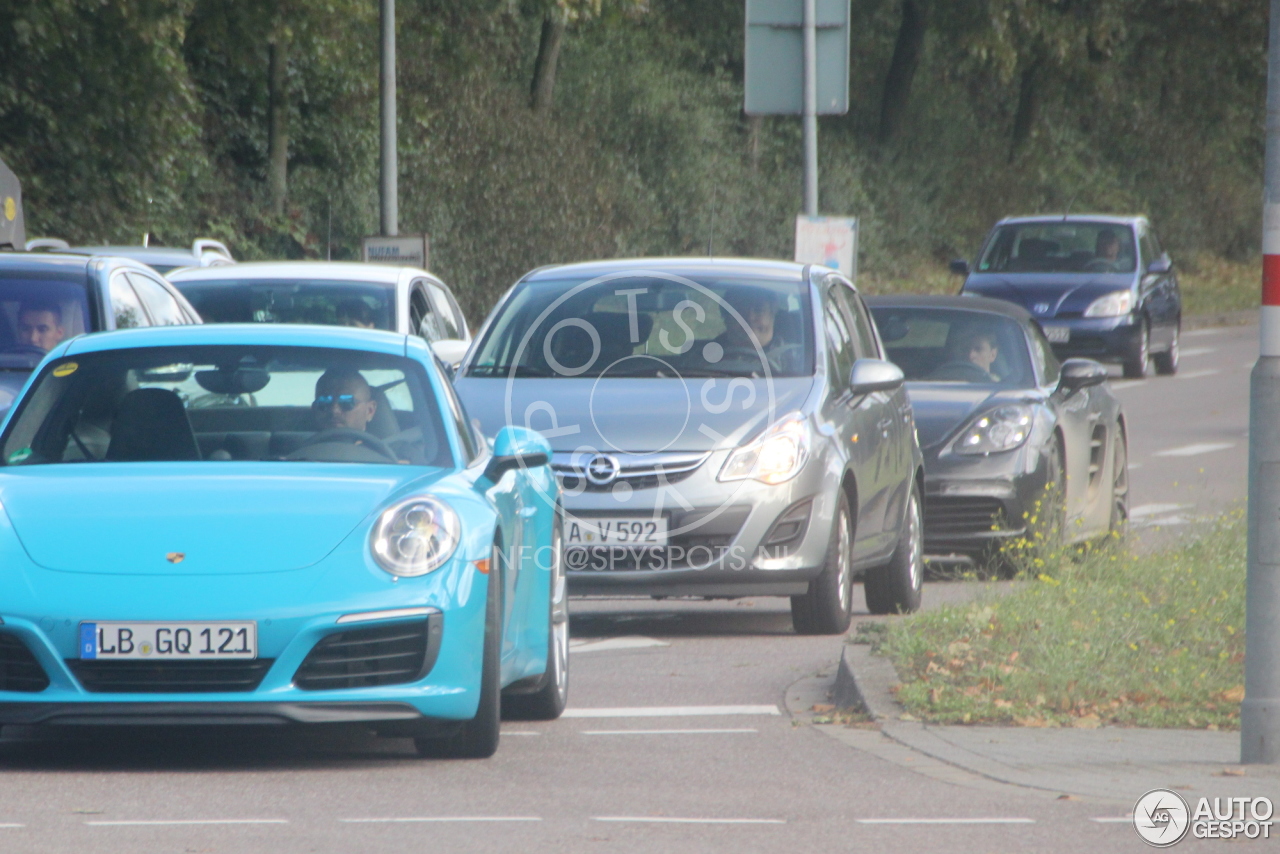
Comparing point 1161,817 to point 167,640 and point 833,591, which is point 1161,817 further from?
point 833,591

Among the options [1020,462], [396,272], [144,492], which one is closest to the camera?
[144,492]

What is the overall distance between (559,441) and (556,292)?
1.47m

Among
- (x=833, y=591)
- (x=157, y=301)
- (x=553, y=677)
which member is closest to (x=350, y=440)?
(x=553, y=677)

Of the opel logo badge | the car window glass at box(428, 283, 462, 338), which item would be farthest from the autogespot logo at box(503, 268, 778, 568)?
the car window glass at box(428, 283, 462, 338)

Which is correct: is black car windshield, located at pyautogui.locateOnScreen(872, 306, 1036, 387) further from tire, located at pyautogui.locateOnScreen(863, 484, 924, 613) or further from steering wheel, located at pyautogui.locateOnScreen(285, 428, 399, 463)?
steering wheel, located at pyautogui.locateOnScreen(285, 428, 399, 463)

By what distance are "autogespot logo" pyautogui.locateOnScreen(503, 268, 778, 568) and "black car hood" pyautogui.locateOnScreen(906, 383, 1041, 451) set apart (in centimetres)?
240

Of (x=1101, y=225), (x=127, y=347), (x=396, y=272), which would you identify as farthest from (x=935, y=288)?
(x=127, y=347)

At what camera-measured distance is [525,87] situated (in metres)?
40.5

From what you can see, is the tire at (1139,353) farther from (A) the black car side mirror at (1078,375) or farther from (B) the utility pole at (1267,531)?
(B) the utility pole at (1267,531)

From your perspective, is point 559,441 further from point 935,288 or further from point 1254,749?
point 935,288

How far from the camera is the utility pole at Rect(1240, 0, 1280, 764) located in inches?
276

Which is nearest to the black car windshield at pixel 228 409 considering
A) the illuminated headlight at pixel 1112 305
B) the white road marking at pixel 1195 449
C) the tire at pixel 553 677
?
the tire at pixel 553 677

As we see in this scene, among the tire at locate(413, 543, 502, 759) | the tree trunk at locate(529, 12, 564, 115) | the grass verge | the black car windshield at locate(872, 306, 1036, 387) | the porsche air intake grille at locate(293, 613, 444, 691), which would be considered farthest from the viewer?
the tree trunk at locate(529, 12, 564, 115)

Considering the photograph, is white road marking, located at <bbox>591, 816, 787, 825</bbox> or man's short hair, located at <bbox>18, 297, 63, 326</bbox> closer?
white road marking, located at <bbox>591, 816, 787, 825</bbox>
